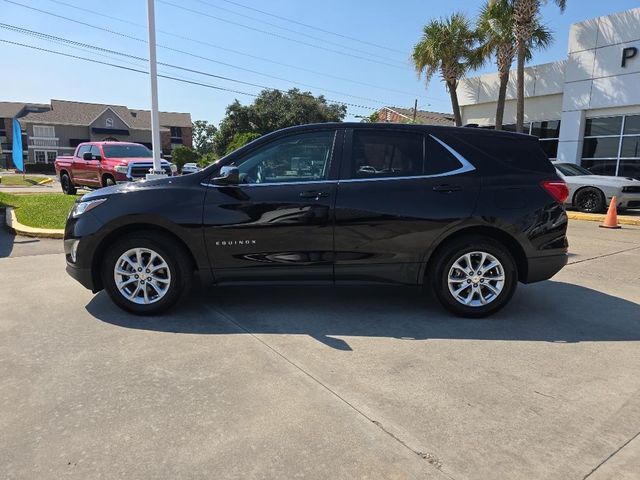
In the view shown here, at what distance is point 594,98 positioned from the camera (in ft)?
59.3

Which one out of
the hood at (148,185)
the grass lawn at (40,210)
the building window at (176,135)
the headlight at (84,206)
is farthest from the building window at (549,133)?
the building window at (176,135)

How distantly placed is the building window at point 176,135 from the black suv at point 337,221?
74332mm

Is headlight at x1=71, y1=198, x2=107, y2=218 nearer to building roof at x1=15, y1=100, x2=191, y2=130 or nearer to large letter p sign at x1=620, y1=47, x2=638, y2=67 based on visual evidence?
large letter p sign at x1=620, y1=47, x2=638, y2=67

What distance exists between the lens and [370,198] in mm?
4480

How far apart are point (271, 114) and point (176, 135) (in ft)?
88.8

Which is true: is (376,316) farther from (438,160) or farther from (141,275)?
(141,275)

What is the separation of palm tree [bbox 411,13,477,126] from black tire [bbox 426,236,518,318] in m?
18.5

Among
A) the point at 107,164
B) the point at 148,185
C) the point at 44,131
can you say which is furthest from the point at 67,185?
the point at 44,131

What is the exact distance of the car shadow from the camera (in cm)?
427

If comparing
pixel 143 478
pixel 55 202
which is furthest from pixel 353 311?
pixel 55 202

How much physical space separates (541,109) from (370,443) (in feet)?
70.9

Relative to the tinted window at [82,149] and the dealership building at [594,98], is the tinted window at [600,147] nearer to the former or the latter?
the dealership building at [594,98]

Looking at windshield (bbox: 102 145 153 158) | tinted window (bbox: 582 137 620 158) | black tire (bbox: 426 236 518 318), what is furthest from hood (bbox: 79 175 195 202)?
tinted window (bbox: 582 137 620 158)

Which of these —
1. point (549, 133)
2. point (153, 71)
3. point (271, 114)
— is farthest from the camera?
point (271, 114)
